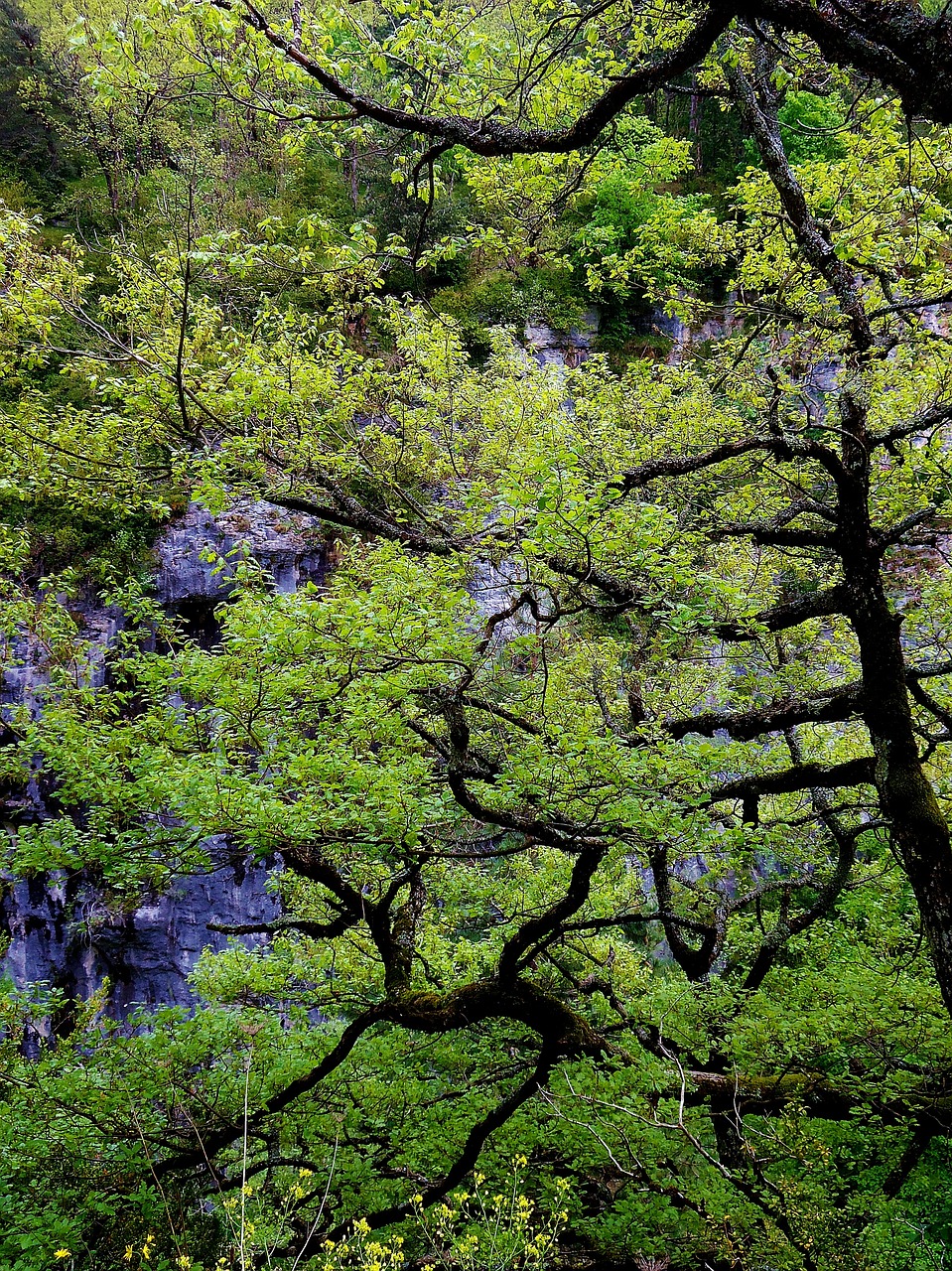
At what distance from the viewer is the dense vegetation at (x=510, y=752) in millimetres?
4133

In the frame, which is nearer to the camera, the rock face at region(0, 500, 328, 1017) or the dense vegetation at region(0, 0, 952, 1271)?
the dense vegetation at region(0, 0, 952, 1271)

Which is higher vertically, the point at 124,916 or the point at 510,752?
the point at 510,752

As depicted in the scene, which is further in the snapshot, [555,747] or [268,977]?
[268,977]

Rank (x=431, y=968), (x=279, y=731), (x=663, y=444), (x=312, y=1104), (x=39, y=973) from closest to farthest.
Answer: (x=279, y=731)
(x=312, y=1104)
(x=431, y=968)
(x=663, y=444)
(x=39, y=973)

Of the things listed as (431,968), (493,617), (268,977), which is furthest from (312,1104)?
(493,617)

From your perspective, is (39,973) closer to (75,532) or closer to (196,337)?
(75,532)

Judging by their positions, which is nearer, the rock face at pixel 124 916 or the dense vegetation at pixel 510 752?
the dense vegetation at pixel 510 752

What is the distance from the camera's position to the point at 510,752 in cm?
543

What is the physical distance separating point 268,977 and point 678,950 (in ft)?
13.0

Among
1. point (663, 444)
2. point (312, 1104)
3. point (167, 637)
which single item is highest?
point (663, 444)

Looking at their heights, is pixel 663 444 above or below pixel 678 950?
above

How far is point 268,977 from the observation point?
22.4 ft

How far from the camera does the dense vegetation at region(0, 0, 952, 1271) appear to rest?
4133mm

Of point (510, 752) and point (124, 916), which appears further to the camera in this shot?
point (124, 916)
